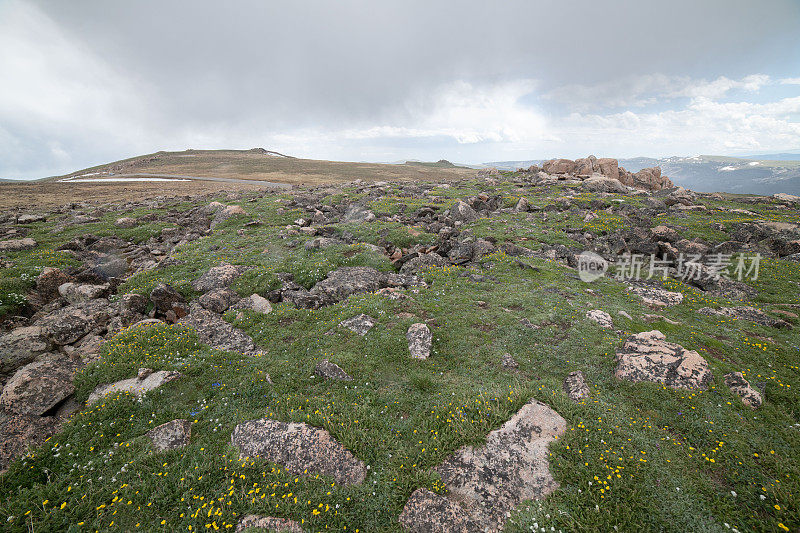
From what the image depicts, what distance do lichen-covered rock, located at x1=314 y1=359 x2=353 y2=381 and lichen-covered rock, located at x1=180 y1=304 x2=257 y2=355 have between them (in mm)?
4092

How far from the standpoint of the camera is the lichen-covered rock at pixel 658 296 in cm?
1958

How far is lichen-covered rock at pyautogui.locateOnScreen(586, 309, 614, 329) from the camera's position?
54.5ft

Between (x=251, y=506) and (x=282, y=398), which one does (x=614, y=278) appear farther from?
(x=251, y=506)

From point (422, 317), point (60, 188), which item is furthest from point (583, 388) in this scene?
point (60, 188)

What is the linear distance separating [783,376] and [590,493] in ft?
37.9

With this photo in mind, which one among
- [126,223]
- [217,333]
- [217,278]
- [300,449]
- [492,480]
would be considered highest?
[126,223]

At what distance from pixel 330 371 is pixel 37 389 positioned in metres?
10.4

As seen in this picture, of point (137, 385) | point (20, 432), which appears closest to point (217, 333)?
point (137, 385)

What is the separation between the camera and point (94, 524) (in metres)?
7.80

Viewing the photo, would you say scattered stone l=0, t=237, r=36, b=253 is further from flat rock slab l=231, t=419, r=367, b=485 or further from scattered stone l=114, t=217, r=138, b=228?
flat rock slab l=231, t=419, r=367, b=485

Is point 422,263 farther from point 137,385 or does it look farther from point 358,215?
point 137,385

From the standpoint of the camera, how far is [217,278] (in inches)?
851

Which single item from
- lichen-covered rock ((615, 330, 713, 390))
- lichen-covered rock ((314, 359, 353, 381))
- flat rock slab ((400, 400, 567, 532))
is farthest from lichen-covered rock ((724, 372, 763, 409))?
lichen-covered rock ((314, 359, 353, 381))

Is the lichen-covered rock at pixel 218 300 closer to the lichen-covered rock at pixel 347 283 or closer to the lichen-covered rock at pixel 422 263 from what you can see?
the lichen-covered rock at pixel 347 283
